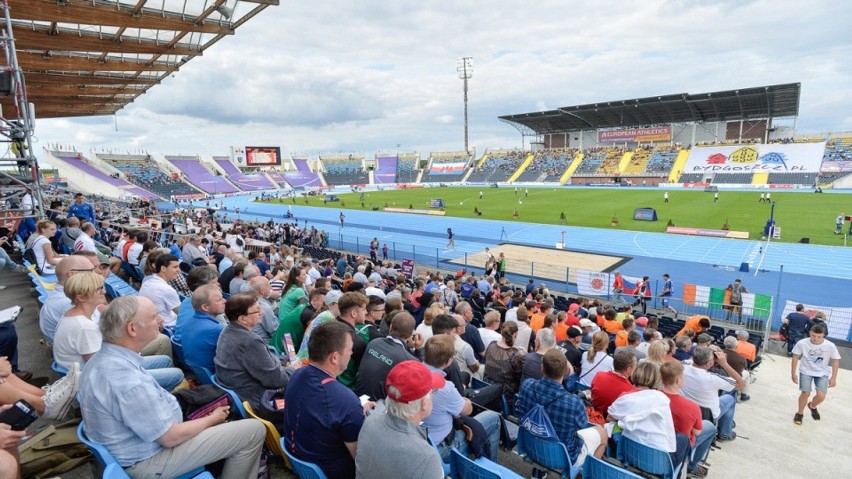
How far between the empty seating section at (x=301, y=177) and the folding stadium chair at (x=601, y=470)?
94659 mm

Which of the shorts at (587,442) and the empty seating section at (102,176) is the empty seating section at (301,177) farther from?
the shorts at (587,442)

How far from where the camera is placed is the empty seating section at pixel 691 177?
6647 cm

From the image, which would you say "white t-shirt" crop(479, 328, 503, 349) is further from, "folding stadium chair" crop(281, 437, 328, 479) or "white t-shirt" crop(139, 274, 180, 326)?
"white t-shirt" crop(139, 274, 180, 326)

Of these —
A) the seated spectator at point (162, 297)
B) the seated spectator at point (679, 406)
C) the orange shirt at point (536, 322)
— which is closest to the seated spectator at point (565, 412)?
the seated spectator at point (679, 406)

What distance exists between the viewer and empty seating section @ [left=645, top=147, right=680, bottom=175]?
71.4 meters

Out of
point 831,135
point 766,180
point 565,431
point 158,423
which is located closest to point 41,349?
point 158,423

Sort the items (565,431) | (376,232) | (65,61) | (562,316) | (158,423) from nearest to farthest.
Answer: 1. (158,423)
2. (565,431)
3. (562,316)
4. (65,61)
5. (376,232)

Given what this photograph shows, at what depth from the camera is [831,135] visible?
221 feet

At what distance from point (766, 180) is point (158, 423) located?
78682 millimetres

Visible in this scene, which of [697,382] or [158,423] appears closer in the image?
[158,423]

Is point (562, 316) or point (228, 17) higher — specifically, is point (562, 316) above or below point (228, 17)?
below

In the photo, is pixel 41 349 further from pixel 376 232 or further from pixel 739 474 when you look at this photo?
pixel 376 232

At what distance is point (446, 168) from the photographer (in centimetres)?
10350

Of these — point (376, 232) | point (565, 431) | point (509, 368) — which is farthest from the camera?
point (376, 232)
